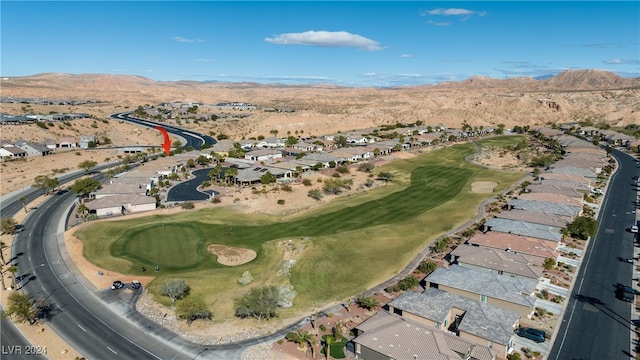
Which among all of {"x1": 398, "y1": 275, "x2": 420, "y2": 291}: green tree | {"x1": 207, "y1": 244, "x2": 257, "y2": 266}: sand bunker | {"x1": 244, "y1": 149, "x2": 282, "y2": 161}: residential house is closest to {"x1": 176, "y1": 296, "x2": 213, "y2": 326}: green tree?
{"x1": 207, "y1": 244, "x2": 257, "y2": 266}: sand bunker

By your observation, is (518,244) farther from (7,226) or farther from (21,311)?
(7,226)

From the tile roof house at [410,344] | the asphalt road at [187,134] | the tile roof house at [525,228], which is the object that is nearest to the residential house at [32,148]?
the asphalt road at [187,134]

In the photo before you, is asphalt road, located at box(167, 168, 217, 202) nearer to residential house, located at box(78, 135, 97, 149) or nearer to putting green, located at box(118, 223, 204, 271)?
putting green, located at box(118, 223, 204, 271)

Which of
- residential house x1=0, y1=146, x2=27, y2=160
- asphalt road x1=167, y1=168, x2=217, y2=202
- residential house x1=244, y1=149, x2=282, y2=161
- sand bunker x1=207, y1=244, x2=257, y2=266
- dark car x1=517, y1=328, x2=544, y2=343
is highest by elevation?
residential house x1=0, y1=146, x2=27, y2=160

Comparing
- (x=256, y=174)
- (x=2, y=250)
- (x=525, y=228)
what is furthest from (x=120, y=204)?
(x=525, y=228)

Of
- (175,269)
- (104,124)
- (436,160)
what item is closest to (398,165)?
(436,160)

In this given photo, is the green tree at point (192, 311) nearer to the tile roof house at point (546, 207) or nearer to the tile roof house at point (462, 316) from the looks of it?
the tile roof house at point (462, 316)

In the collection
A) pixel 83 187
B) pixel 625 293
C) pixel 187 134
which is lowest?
pixel 625 293
